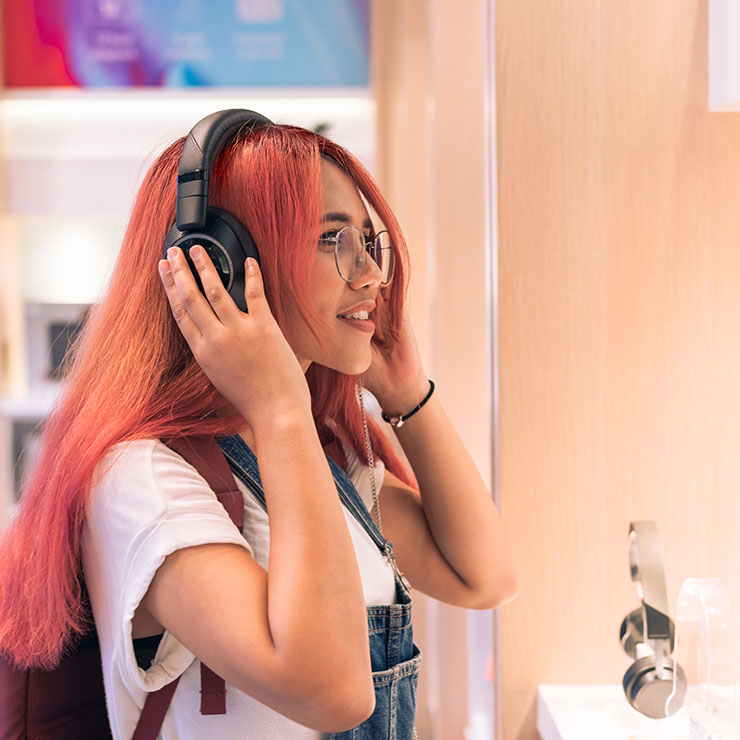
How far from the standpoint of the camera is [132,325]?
0.89 m

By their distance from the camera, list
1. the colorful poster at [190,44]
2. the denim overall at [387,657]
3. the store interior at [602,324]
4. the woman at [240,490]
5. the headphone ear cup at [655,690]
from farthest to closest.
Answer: the colorful poster at [190,44] → the store interior at [602,324] → the headphone ear cup at [655,690] → the denim overall at [387,657] → the woman at [240,490]

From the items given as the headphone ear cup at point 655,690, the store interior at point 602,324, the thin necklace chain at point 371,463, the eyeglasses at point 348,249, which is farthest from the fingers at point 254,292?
the headphone ear cup at point 655,690

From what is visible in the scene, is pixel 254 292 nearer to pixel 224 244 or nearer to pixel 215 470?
pixel 224 244

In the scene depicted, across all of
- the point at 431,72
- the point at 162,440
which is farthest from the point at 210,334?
the point at 431,72

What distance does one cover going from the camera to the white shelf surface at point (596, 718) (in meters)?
1.07

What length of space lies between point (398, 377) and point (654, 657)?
0.46 m

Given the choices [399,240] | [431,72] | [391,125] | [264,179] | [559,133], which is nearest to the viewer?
[264,179]

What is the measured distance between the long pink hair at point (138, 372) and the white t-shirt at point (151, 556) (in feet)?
0.09

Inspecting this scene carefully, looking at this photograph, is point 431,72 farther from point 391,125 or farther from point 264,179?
point 264,179

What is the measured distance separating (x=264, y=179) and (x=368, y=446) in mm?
379

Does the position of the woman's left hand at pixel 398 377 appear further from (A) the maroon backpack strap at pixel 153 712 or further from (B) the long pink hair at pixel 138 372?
(A) the maroon backpack strap at pixel 153 712

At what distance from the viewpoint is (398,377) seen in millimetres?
1135

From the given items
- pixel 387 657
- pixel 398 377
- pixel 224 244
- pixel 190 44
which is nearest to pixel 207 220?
pixel 224 244

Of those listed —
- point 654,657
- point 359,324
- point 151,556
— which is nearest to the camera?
point 151,556
